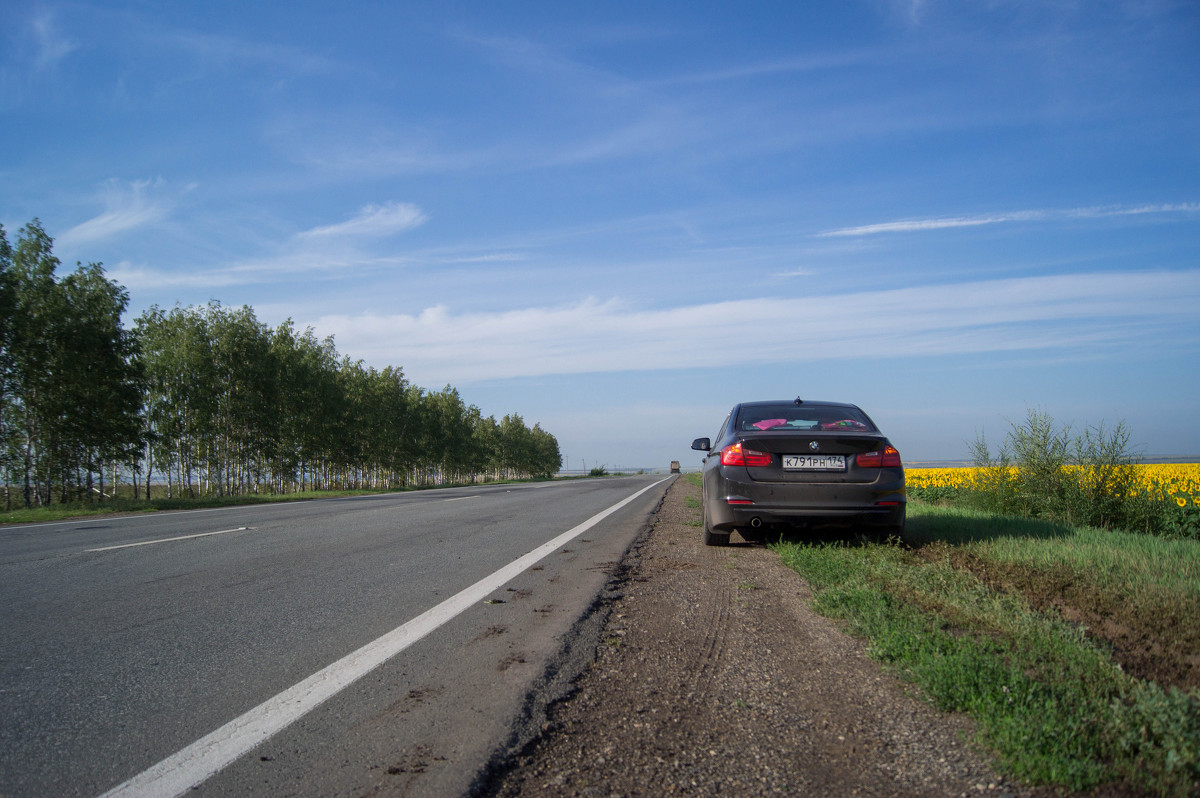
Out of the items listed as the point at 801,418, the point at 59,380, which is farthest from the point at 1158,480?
the point at 59,380

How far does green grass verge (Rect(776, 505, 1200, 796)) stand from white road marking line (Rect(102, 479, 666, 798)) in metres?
2.74

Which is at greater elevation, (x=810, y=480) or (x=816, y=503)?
(x=810, y=480)

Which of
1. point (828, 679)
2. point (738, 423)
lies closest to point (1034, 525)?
point (738, 423)

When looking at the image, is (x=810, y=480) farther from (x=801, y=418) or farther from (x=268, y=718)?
(x=268, y=718)

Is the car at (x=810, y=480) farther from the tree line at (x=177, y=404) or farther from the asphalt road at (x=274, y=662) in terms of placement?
the tree line at (x=177, y=404)

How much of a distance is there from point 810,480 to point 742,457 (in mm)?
724

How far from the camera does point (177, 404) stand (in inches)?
1517

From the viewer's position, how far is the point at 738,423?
313 inches

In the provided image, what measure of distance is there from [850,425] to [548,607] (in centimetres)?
430

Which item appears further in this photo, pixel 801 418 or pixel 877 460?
pixel 801 418

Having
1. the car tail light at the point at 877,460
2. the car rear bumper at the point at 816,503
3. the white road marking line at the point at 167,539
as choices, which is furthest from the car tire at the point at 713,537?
the white road marking line at the point at 167,539

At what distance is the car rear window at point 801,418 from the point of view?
24.4ft

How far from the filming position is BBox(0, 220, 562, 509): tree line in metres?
28.2

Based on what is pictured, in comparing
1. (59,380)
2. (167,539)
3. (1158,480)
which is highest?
(59,380)
